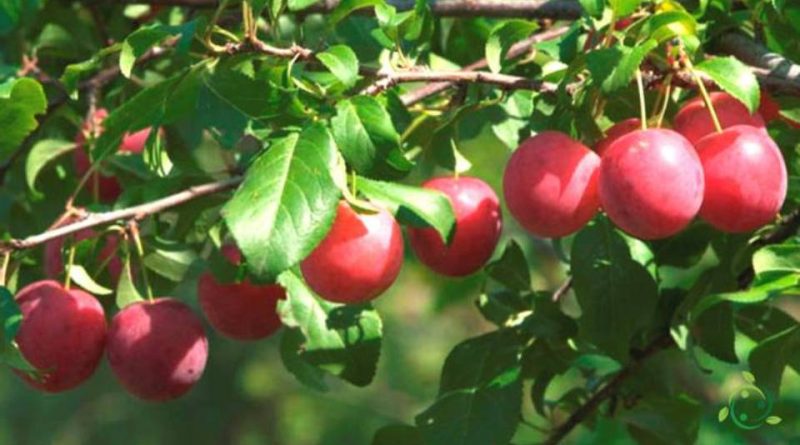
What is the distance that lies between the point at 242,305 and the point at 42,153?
17.3 inches

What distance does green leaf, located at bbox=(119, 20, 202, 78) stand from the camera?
134cm

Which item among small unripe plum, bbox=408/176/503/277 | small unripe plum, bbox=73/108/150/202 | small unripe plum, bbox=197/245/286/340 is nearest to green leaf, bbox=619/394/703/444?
small unripe plum, bbox=408/176/503/277

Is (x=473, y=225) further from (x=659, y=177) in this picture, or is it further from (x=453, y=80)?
(x=659, y=177)

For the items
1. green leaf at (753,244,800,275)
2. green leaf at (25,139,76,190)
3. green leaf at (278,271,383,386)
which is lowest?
green leaf at (25,139,76,190)

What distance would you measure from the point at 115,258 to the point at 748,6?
0.69m

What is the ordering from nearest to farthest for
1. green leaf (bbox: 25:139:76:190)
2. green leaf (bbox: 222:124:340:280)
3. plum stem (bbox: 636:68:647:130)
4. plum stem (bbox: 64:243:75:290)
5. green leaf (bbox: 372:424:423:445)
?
green leaf (bbox: 222:124:340:280) < plum stem (bbox: 636:68:647:130) < plum stem (bbox: 64:243:75:290) < green leaf (bbox: 372:424:423:445) < green leaf (bbox: 25:139:76:190)

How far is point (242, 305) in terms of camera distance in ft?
5.21

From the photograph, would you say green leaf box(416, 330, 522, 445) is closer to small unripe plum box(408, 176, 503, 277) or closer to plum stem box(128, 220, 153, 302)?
small unripe plum box(408, 176, 503, 277)

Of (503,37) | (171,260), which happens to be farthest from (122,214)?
(503,37)

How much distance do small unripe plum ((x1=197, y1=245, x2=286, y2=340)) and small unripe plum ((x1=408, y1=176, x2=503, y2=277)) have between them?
170 mm

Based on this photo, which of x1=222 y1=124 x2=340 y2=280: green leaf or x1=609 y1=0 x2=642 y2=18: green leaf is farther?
x1=609 y1=0 x2=642 y2=18: green leaf

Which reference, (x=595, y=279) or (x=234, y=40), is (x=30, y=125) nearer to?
(x=234, y=40)

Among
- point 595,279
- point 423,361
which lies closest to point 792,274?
point 595,279

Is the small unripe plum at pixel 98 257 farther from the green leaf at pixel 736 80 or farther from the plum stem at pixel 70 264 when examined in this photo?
the green leaf at pixel 736 80
